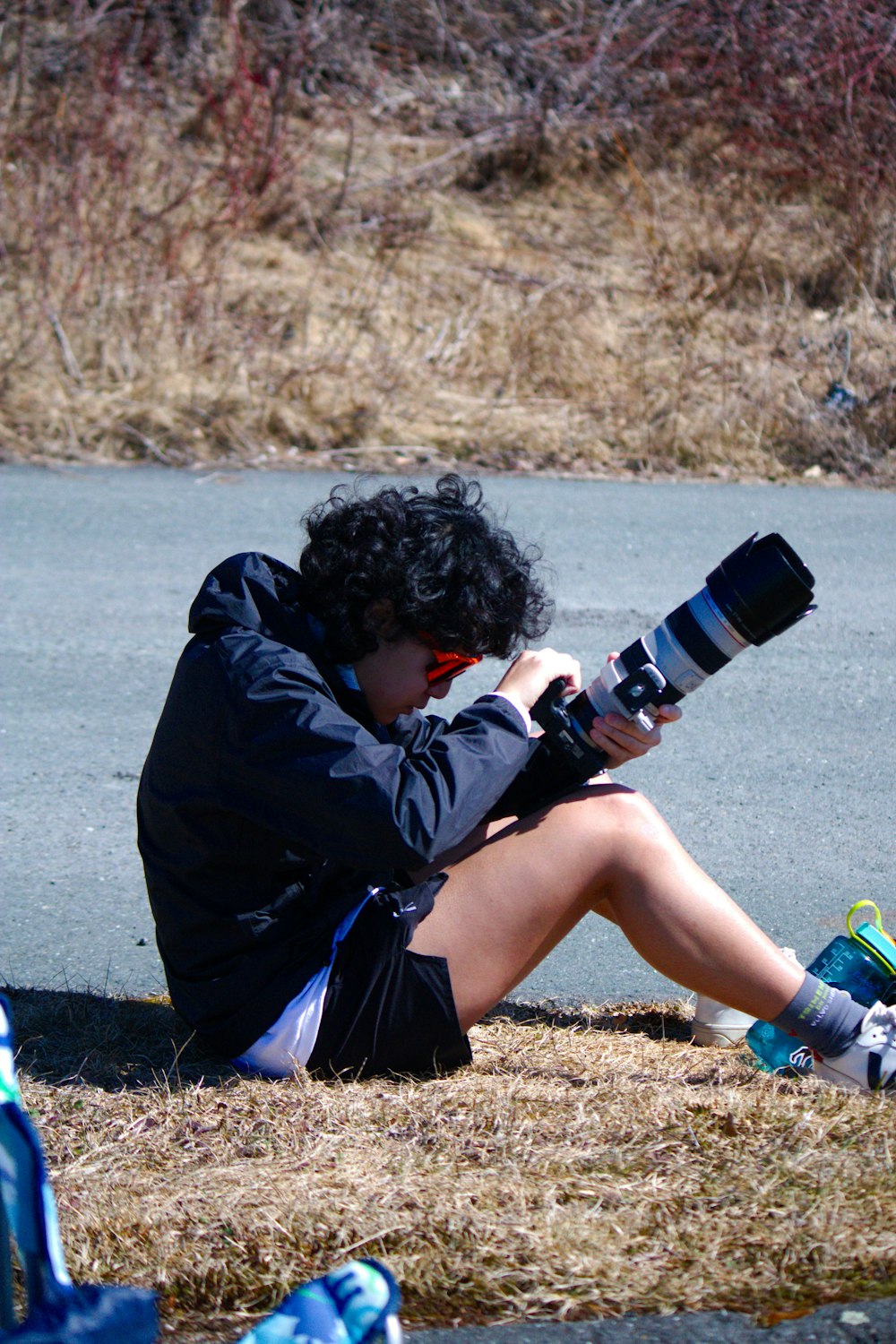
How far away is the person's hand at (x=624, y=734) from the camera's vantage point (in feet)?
8.81

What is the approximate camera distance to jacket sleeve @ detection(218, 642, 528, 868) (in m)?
2.38

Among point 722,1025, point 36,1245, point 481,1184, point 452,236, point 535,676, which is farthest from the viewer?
point 452,236

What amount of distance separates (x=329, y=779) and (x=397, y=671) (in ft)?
0.97

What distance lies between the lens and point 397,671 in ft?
8.50

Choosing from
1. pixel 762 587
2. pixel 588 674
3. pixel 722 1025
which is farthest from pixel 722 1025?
pixel 588 674

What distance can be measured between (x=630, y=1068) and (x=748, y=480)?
5.73 meters

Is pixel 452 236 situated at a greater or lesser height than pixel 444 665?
lesser

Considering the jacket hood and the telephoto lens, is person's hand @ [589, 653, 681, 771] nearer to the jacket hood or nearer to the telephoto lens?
the telephoto lens

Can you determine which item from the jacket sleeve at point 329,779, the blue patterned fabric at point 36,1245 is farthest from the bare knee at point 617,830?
the blue patterned fabric at point 36,1245

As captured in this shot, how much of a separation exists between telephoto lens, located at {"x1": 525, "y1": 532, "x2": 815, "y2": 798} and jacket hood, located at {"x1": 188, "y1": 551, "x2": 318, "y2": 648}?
51 cm

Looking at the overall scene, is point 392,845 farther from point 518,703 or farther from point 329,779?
point 518,703

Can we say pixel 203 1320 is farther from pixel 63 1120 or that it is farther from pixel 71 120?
pixel 71 120

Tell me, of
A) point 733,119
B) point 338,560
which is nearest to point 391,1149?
point 338,560

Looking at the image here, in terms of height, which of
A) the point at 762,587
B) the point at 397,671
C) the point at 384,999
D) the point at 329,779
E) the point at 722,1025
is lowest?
the point at 722,1025
